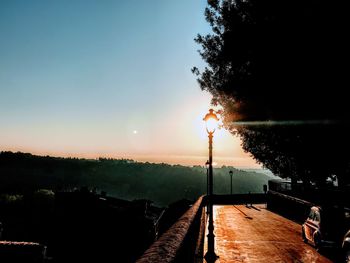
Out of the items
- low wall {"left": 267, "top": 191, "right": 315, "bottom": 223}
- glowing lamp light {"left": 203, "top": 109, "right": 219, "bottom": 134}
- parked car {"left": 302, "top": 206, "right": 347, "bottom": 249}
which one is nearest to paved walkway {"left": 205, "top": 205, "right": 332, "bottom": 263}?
parked car {"left": 302, "top": 206, "right": 347, "bottom": 249}

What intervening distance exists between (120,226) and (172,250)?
3272cm

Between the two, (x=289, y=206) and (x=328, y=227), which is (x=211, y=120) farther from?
(x=289, y=206)

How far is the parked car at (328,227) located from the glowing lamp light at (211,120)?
5.39 meters

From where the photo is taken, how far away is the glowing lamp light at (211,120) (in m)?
10.4

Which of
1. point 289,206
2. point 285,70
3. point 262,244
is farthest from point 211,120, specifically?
point 289,206

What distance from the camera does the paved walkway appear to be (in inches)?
419

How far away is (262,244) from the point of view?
42.7 feet

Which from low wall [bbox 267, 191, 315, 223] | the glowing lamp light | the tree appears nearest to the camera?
the glowing lamp light

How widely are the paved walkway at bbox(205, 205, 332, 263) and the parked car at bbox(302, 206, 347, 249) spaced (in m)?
0.54

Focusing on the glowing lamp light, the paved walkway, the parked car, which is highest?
the glowing lamp light

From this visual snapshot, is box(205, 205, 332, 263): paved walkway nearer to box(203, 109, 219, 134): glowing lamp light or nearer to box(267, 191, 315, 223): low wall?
box(267, 191, 315, 223): low wall

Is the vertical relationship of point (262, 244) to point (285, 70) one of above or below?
below

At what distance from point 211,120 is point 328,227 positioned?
5.88m

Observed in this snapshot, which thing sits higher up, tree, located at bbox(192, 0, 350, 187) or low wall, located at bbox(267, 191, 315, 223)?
tree, located at bbox(192, 0, 350, 187)
